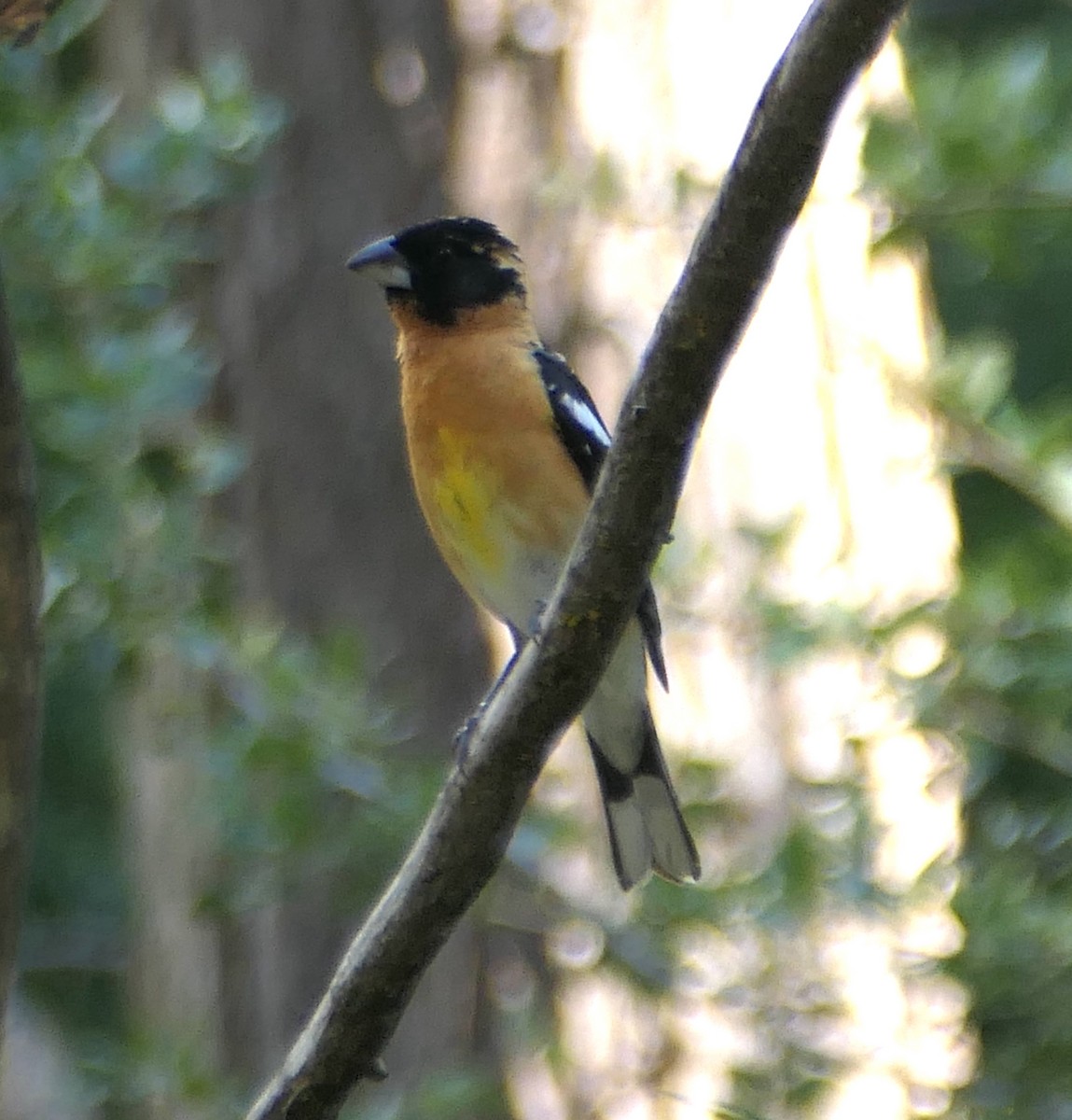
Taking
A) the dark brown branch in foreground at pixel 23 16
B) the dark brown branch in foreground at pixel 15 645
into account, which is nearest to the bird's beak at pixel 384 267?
the dark brown branch in foreground at pixel 23 16

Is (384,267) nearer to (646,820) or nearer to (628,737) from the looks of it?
(628,737)

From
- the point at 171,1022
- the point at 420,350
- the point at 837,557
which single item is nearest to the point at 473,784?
the point at 420,350

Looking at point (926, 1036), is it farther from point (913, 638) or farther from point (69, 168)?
point (69, 168)

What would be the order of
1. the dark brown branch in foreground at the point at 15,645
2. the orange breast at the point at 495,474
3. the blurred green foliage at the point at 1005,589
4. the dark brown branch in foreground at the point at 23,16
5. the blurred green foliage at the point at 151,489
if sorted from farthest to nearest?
1. the blurred green foliage at the point at 151,489
2. the blurred green foliage at the point at 1005,589
3. the orange breast at the point at 495,474
4. the dark brown branch in foreground at the point at 23,16
5. the dark brown branch in foreground at the point at 15,645

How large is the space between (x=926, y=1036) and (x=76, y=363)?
2.54 meters

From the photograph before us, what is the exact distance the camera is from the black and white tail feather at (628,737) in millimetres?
3629

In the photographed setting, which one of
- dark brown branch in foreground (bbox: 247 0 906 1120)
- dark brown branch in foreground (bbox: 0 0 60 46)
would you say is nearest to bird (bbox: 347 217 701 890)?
dark brown branch in foreground (bbox: 247 0 906 1120)

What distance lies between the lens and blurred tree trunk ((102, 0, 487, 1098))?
5207 mm

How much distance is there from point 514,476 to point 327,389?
6.59ft

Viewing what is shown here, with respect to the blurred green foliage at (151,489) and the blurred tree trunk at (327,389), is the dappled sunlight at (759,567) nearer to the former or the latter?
the blurred tree trunk at (327,389)

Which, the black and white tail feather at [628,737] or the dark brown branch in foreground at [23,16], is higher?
the dark brown branch in foreground at [23,16]

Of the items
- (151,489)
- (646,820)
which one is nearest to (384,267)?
(151,489)

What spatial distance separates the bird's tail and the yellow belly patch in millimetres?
574

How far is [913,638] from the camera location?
4.24 meters
